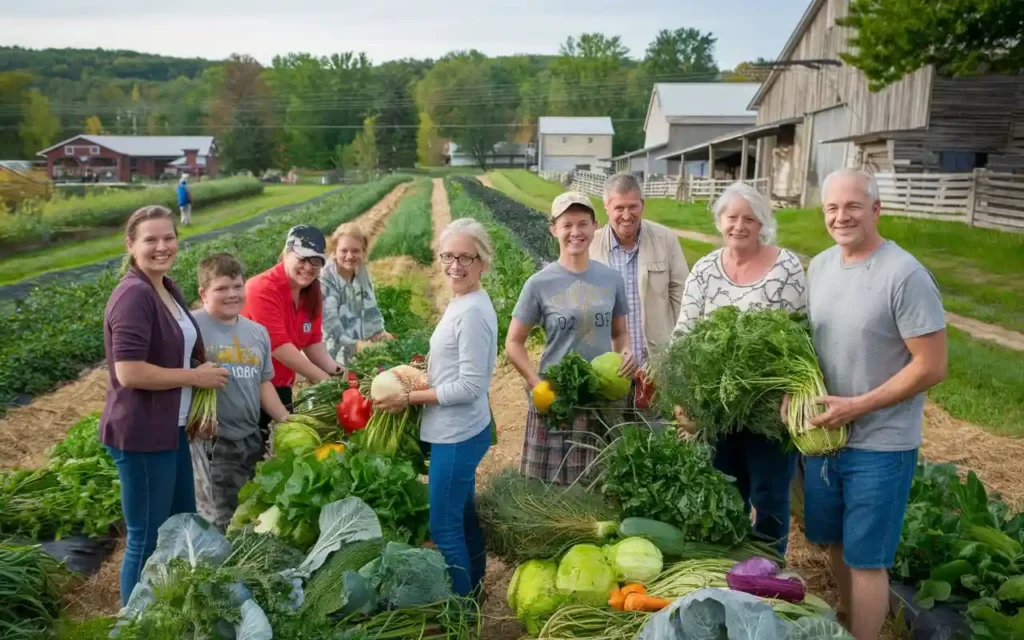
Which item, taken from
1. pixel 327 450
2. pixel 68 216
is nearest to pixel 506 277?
pixel 327 450

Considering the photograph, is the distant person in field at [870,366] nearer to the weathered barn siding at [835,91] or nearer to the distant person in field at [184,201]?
the weathered barn siding at [835,91]

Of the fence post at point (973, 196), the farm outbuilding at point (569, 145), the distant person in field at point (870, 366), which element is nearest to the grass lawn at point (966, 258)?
the fence post at point (973, 196)

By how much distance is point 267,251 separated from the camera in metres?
16.8

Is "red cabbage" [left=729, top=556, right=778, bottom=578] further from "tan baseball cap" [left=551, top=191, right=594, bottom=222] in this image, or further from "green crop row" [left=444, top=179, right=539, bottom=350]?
"green crop row" [left=444, top=179, right=539, bottom=350]

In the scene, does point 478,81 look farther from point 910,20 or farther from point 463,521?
point 463,521

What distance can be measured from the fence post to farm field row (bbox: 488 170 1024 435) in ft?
1.14

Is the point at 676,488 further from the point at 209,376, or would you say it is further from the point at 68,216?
the point at 68,216

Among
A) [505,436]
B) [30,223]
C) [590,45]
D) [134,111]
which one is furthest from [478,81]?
[505,436]

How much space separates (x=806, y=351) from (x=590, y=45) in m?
120

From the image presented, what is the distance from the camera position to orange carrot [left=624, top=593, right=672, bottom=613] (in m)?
2.84

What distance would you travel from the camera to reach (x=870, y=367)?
3.12m

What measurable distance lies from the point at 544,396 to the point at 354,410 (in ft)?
3.22

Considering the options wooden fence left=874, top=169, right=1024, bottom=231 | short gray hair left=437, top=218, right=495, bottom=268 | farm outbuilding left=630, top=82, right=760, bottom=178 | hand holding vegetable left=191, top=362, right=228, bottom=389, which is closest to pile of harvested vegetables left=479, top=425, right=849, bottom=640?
short gray hair left=437, top=218, right=495, bottom=268

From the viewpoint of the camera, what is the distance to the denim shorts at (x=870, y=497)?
10.4 feet
